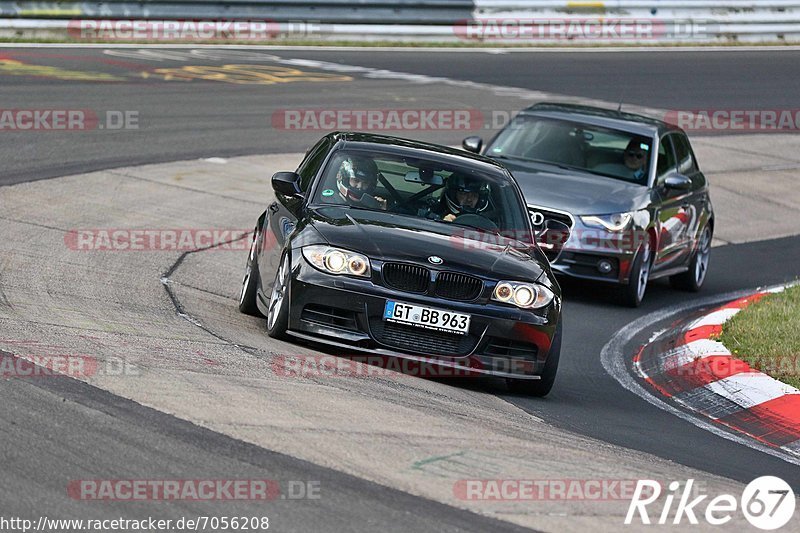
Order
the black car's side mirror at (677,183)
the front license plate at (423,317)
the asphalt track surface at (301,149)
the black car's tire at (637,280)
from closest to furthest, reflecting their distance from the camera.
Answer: the asphalt track surface at (301,149)
the front license plate at (423,317)
the black car's tire at (637,280)
the black car's side mirror at (677,183)

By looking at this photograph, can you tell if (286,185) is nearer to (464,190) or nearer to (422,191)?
(422,191)

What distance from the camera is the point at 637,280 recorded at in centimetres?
1273

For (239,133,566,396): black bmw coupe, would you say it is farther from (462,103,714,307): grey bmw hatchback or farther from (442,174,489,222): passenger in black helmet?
(462,103,714,307): grey bmw hatchback

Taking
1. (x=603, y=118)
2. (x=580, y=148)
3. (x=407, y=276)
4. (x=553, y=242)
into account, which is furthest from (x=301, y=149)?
(x=407, y=276)

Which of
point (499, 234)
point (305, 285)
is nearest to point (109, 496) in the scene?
point (305, 285)

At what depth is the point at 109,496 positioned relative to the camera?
5.08 metres

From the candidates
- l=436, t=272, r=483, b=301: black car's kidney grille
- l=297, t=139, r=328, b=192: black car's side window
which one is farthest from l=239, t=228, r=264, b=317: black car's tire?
l=436, t=272, r=483, b=301: black car's kidney grille

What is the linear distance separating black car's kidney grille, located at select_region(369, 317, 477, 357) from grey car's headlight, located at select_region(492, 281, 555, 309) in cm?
33

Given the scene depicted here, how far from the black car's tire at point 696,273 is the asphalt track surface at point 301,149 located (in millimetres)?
151

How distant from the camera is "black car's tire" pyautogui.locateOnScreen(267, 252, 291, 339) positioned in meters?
8.34

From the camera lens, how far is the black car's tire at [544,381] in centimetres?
841

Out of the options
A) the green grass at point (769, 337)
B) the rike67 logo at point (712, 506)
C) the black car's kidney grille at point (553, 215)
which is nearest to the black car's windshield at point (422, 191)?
the green grass at point (769, 337)

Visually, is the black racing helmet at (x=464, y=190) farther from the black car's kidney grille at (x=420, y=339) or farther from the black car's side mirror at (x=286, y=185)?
the black car's kidney grille at (x=420, y=339)

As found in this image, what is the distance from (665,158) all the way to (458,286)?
6.28 m
